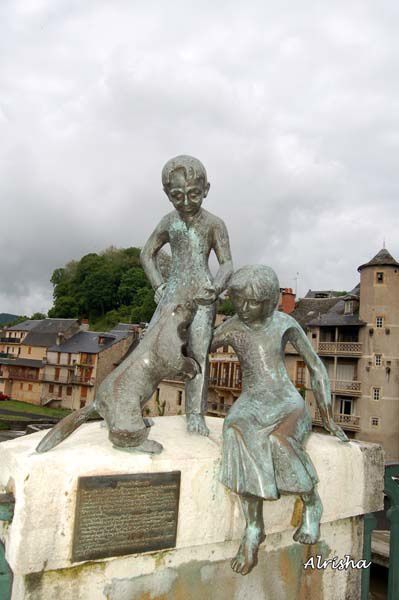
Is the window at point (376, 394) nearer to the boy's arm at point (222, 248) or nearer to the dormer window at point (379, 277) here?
the dormer window at point (379, 277)

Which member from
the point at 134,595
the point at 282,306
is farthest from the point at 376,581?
the point at 282,306

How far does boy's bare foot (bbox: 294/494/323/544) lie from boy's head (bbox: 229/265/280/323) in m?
1.29

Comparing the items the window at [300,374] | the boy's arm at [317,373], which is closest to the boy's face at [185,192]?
the boy's arm at [317,373]

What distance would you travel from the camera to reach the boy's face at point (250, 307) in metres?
2.95

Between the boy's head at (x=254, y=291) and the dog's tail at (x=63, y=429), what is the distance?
3.82ft

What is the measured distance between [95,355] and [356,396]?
23.6 meters

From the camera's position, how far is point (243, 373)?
319 centimetres

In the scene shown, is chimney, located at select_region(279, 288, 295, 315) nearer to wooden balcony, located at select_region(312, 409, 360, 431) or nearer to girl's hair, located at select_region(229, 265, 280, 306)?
wooden balcony, located at select_region(312, 409, 360, 431)

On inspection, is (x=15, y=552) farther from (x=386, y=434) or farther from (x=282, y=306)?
(x=282, y=306)

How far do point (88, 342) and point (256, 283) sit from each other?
134 ft

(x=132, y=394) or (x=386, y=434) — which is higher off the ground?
(x=132, y=394)

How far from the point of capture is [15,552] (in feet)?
7.60

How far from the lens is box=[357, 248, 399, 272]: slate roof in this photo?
78.2 ft

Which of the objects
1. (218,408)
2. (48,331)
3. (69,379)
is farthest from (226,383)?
(48,331)
